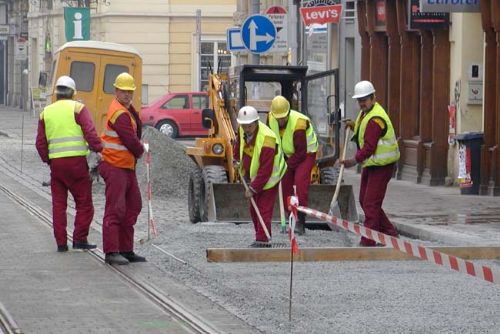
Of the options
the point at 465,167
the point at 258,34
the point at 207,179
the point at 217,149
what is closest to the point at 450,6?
the point at 465,167

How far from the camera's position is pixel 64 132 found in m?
15.2

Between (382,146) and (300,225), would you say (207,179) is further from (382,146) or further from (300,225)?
(382,146)

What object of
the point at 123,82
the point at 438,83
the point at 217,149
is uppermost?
the point at 123,82

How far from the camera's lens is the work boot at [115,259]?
565 inches

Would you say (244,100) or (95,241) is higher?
(244,100)

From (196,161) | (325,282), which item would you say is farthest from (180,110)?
(325,282)

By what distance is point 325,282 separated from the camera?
13.4 meters

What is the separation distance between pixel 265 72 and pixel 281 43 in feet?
24.0

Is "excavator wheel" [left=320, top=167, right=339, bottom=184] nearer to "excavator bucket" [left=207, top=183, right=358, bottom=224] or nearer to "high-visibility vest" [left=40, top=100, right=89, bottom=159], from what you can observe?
"excavator bucket" [left=207, top=183, right=358, bottom=224]

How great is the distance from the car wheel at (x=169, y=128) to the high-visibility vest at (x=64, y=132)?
30003 mm

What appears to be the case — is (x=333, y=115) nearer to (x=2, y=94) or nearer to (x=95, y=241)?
(x=95, y=241)

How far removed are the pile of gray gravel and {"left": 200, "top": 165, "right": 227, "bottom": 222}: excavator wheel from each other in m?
4.80

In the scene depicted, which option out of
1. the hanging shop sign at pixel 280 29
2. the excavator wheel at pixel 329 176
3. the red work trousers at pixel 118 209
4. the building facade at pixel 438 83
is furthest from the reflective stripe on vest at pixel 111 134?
the hanging shop sign at pixel 280 29

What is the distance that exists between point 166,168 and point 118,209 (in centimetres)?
1046
